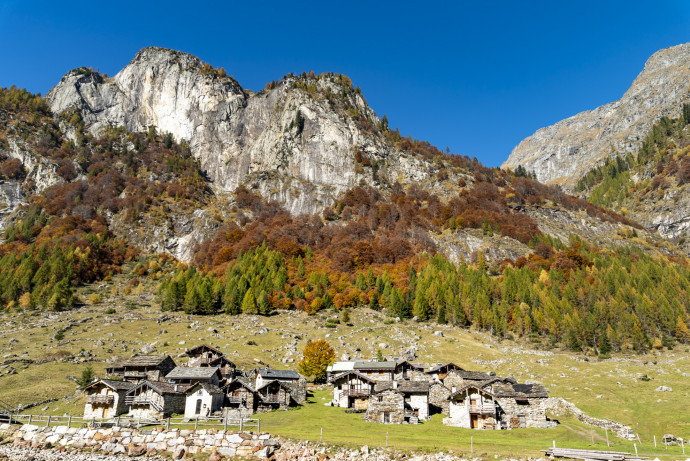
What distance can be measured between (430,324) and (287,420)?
64728mm

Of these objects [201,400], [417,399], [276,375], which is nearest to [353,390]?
[417,399]

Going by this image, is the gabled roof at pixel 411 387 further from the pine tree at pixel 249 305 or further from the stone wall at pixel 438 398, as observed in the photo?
the pine tree at pixel 249 305

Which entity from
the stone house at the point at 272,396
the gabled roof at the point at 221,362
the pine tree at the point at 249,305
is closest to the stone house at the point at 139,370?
the gabled roof at the point at 221,362

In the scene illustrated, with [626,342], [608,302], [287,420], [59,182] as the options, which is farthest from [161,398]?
[59,182]

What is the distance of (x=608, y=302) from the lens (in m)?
99.6

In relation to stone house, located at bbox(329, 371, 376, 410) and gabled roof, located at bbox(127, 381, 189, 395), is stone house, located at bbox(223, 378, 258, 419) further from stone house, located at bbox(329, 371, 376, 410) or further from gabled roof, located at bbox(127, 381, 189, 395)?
stone house, located at bbox(329, 371, 376, 410)

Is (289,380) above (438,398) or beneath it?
above

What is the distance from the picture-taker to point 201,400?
147ft

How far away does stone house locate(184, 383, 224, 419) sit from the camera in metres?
44.3

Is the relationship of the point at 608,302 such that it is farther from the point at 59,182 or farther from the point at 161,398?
the point at 59,182

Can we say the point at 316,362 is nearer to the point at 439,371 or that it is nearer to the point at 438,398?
the point at 439,371

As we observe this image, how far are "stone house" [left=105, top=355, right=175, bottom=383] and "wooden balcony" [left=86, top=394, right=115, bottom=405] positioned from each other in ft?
30.1

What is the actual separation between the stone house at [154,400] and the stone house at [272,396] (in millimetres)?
8529

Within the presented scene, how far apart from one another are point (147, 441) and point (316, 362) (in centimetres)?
3511
